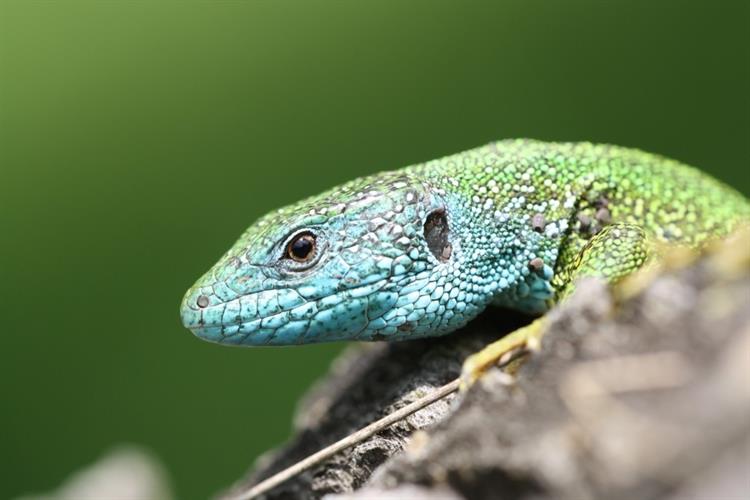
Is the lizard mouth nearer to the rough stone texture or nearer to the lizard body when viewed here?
the lizard body

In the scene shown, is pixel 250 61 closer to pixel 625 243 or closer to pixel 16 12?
pixel 16 12

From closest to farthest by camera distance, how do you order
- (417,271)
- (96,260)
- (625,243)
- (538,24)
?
(625,243) → (417,271) → (538,24) → (96,260)

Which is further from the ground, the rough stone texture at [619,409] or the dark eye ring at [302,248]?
the dark eye ring at [302,248]

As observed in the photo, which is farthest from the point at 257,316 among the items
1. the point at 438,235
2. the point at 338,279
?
the point at 438,235

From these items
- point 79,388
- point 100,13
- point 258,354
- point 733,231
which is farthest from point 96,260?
point 733,231

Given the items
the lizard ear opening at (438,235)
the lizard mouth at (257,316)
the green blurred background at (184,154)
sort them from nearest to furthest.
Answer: the lizard mouth at (257,316) → the lizard ear opening at (438,235) → the green blurred background at (184,154)

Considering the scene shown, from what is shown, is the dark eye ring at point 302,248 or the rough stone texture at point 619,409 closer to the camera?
the rough stone texture at point 619,409

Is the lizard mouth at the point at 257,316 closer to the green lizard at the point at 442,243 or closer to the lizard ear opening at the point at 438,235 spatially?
the green lizard at the point at 442,243

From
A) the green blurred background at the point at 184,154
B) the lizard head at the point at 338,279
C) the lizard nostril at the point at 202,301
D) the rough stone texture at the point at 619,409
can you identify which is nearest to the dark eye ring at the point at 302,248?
the lizard head at the point at 338,279

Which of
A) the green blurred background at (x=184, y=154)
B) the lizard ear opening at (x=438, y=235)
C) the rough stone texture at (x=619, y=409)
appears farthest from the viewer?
the green blurred background at (x=184, y=154)
